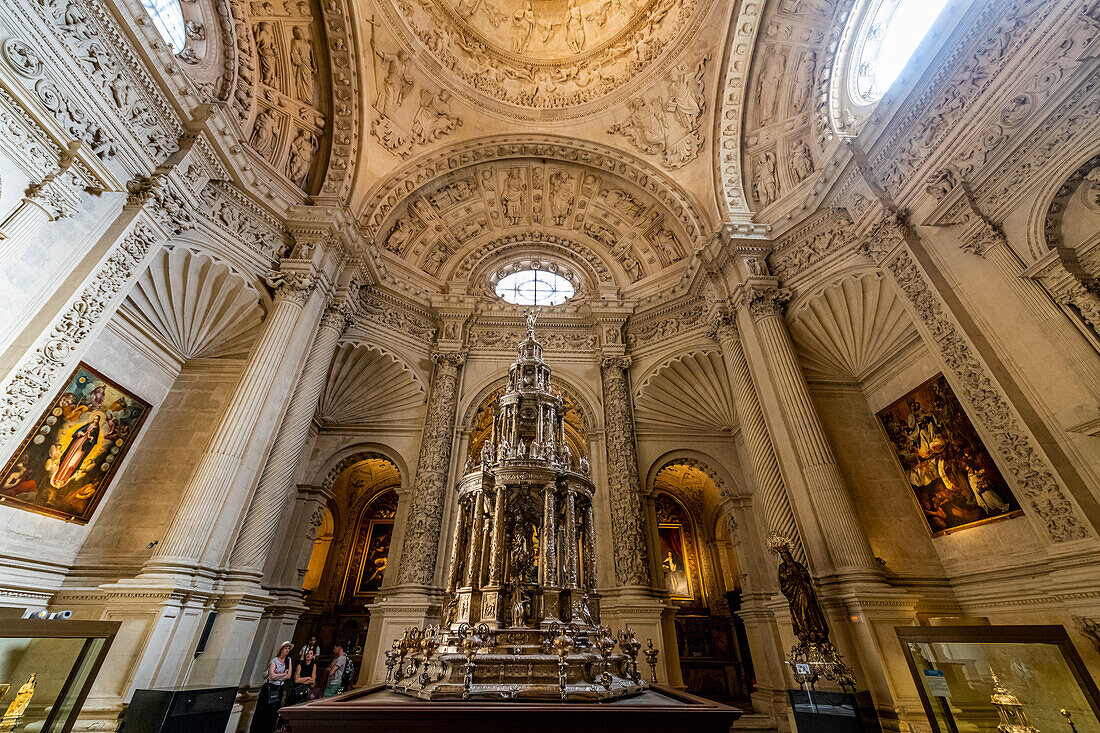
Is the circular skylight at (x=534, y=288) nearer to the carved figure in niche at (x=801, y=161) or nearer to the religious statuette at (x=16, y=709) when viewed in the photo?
the carved figure in niche at (x=801, y=161)

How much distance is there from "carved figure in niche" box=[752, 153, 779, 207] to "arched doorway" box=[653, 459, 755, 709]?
686cm

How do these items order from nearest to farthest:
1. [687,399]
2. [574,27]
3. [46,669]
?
1. [46,669]
2. [687,399]
3. [574,27]

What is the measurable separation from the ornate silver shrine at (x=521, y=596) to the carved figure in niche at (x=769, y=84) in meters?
9.79

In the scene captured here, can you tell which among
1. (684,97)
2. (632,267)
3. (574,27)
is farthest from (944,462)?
(574,27)

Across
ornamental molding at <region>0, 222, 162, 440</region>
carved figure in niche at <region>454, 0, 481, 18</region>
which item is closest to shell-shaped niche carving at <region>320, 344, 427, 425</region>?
ornamental molding at <region>0, 222, 162, 440</region>

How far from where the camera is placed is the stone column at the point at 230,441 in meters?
5.89

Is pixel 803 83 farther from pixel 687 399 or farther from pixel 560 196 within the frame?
pixel 687 399

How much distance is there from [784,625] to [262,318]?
1122 cm

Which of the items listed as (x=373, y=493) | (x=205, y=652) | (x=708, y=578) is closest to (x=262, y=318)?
(x=205, y=652)

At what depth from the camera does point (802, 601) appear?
20.6 feet

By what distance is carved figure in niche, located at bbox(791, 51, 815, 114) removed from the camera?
1012cm

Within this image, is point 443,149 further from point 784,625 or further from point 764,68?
point 784,625

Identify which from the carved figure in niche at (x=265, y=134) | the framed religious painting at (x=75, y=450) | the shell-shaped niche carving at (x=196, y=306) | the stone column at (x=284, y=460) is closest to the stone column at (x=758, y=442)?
the stone column at (x=284, y=460)

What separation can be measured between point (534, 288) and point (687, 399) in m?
5.77
